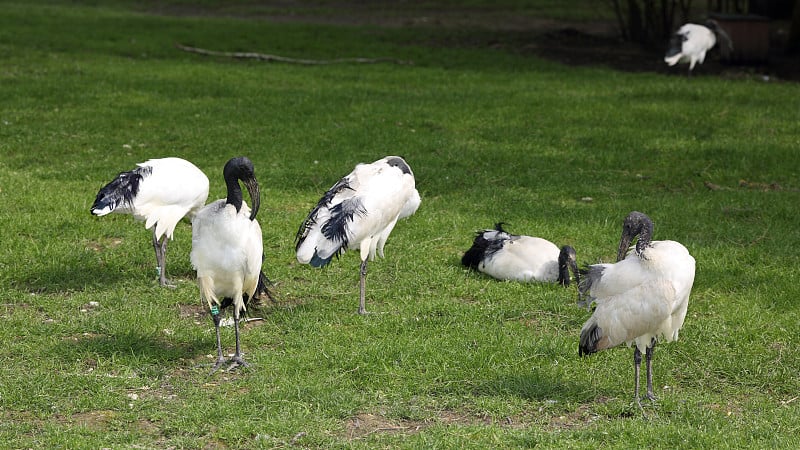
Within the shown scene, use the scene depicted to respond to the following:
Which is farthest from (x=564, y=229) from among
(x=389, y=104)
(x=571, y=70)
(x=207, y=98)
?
(x=571, y=70)

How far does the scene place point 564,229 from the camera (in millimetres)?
9578

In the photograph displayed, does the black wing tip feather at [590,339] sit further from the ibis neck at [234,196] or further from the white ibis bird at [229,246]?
the ibis neck at [234,196]

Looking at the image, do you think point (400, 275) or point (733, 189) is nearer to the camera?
point (400, 275)

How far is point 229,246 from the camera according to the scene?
6.37 m

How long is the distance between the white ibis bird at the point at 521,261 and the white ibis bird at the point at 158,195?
2.34m

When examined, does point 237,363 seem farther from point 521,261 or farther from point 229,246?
point 521,261

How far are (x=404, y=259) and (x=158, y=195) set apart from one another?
6.99 ft

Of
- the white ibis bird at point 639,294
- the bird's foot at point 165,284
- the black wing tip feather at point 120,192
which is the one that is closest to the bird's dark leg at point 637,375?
the white ibis bird at point 639,294

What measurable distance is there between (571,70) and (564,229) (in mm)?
8482

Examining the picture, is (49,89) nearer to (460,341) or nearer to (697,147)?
(697,147)

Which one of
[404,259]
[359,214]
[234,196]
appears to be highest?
[234,196]

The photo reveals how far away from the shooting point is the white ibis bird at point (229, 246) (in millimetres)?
6363

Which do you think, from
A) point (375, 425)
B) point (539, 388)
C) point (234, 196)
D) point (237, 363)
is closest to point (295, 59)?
point (234, 196)

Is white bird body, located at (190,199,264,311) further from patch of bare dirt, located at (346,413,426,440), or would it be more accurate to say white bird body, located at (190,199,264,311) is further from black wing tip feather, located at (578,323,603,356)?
black wing tip feather, located at (578,323,603,356)
